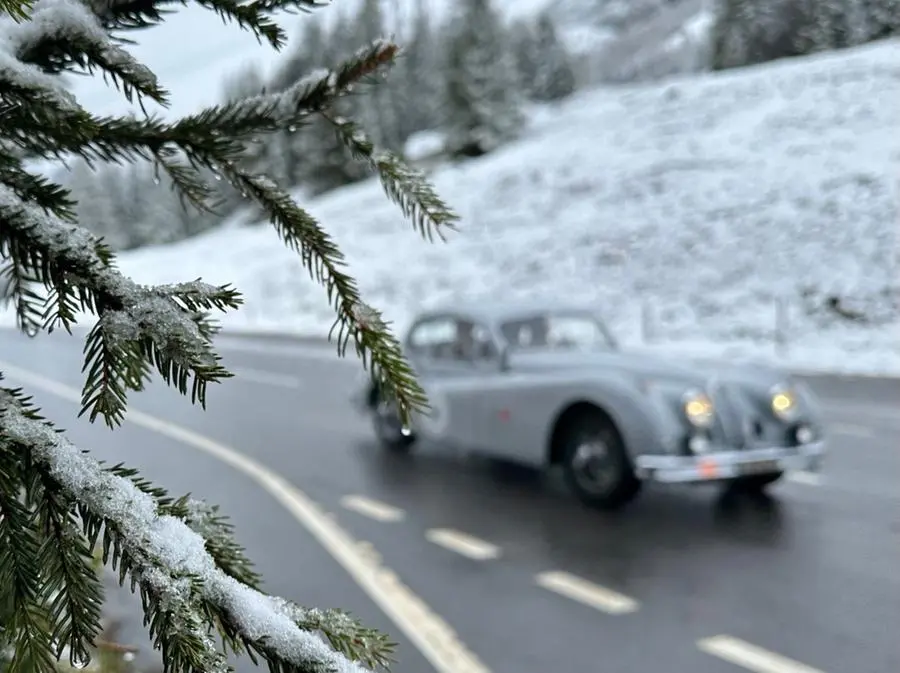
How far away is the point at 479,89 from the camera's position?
4934cm

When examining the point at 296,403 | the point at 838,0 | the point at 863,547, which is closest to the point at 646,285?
the point at 838,0

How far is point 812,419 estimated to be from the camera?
6508mm

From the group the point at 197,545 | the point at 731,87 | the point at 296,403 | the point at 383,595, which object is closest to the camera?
the point at 197,545

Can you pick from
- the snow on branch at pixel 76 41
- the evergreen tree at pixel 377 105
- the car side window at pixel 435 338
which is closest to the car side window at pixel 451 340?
the car side window at pixel 435 338

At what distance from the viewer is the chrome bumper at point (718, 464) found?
19.5 feet

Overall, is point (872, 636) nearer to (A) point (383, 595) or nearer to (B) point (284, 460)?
(A) point (383, 595)

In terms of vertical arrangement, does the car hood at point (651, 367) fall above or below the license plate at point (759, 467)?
above

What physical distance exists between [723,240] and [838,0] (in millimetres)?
6754

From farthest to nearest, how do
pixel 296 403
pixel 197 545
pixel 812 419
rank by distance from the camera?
pixel 296 403
pixel 812 419
pixel 197 545

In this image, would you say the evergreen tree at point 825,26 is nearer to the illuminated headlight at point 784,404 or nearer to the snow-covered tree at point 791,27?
the snow-covered tree at point 791,27

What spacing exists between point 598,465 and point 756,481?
1307 millimetres

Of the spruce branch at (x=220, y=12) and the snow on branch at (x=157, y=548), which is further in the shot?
the spruce branch at (x=220, y=12)

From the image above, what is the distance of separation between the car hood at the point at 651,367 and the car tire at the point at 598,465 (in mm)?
418

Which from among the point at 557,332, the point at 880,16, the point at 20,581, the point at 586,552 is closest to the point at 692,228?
the point at 880,16
